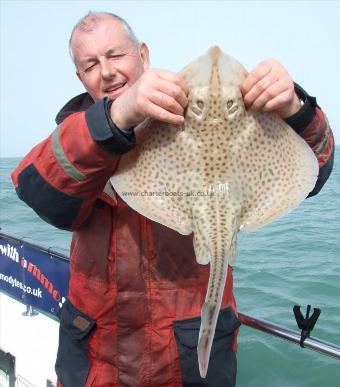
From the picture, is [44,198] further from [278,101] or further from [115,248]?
[278,101]

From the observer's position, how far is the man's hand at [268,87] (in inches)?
77.7

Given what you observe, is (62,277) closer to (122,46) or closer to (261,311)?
(122,46)

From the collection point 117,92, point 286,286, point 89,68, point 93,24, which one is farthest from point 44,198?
point 286,286

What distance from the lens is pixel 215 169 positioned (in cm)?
210

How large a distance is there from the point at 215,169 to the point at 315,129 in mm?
640

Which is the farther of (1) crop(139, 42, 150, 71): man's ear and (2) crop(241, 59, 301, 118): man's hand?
(1) crop(139, 42, 150, 71): man's ear

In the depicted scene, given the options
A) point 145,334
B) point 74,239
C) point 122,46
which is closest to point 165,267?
point 145,334

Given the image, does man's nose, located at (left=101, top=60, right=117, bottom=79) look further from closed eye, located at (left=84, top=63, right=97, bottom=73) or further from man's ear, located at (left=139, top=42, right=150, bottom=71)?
man's ear, located at (left=139, top=42, right=150, bottom=71)

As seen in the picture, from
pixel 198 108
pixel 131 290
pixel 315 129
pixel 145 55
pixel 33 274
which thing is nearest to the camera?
pixel 198 108

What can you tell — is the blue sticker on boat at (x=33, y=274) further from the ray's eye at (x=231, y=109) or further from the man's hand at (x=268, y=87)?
the man's hand at (x=268, y=87)

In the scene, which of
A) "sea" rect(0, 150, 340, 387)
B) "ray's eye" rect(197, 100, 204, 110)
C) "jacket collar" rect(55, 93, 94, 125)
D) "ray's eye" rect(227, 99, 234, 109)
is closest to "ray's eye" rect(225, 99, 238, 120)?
"ray's eye" rect(227, 99, 234, 109)

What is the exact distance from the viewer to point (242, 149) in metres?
2.12

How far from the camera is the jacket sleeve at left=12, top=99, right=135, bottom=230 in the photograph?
2133 millimetres

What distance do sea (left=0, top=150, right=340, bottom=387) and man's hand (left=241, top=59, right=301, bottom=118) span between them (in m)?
2.21
